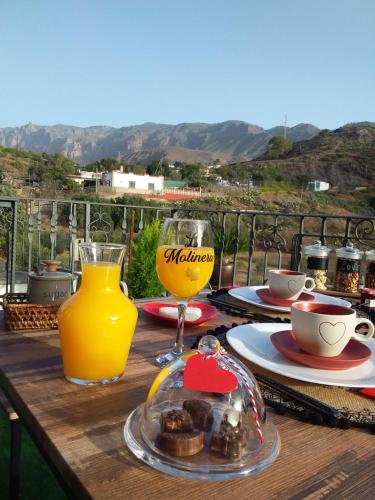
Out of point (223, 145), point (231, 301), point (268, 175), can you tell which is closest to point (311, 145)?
point (268, 175)

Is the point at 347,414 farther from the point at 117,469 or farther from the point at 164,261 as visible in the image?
the point at 164,261

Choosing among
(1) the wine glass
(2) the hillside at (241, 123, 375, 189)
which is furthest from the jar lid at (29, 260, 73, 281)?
(2) the hillside at (241, 123, 375, 189)

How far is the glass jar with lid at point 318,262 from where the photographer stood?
142 centimetres

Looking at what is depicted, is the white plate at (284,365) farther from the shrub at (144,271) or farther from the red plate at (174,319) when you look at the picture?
the shrub at (144,271)

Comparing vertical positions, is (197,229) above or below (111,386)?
above

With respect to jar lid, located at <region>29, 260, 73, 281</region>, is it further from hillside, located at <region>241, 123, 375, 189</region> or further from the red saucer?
hillside, located at <region>241, 123, 375, 189</region>

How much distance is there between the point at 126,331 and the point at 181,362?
0.55ft

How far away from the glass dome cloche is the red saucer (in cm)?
58

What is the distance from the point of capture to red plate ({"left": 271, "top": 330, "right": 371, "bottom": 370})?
617 millimetres

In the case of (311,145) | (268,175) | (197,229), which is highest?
(311,145)

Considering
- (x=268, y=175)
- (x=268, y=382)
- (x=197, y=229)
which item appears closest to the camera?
(x=268, y=382)

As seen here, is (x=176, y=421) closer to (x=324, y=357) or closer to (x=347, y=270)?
(x=324, y=357)

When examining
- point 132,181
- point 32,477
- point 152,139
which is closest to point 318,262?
point 32,477

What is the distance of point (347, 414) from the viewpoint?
0.52 m
